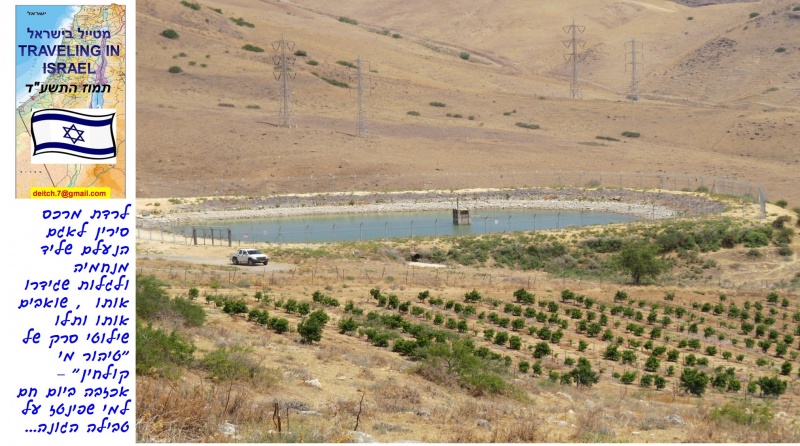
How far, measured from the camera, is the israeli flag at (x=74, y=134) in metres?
7.71

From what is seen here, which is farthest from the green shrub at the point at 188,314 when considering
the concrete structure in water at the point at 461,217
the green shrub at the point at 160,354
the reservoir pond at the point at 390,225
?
the concrete structure in water at the point at 461,217

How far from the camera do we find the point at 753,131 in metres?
107

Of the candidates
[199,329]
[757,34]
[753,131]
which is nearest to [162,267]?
[199,329]

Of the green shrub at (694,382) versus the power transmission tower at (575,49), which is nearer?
the green shrub at (694,382)

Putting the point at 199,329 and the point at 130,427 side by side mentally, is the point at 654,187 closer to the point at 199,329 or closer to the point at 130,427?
the point at 199,329

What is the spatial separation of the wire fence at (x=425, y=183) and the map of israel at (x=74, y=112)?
248 feet

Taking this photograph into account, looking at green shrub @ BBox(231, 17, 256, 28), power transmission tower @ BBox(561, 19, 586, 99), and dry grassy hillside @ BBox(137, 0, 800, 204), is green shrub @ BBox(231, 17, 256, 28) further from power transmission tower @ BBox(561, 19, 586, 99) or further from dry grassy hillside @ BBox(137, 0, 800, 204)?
power transmission tower @ BBox(561, 19, 586, 99)

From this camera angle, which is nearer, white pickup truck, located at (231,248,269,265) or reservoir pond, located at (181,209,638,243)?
white pickup truck, located at (231,248,269,265)

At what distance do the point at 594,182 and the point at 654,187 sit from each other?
224 inches

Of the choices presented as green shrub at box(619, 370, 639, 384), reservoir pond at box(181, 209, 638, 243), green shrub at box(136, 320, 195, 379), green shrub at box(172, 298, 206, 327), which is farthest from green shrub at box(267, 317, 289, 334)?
reservoir pond at box(181, 209, 638, 243)

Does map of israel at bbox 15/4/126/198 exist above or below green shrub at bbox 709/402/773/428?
above

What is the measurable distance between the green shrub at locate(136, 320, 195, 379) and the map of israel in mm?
7071

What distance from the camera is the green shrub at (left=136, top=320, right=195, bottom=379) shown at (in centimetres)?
1455

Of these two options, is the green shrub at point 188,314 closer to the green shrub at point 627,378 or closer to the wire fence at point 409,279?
the green shrub at point 627,378
